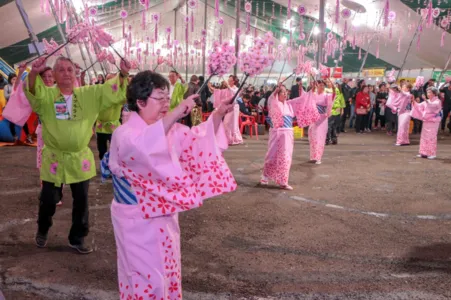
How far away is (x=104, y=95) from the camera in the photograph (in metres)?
3.61

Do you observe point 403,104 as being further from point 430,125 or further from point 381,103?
point 381,103

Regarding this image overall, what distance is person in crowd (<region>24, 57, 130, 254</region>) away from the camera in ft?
11.6

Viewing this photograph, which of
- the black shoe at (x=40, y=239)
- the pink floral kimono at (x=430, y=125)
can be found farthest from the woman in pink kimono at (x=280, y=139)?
the pink floral kimono at (x=430, y=125)

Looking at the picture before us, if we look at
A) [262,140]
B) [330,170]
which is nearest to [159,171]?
[330,170]

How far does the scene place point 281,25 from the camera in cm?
2134

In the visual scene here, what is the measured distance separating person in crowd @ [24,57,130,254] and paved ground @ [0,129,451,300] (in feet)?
2.24

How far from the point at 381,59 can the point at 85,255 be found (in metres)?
19.1

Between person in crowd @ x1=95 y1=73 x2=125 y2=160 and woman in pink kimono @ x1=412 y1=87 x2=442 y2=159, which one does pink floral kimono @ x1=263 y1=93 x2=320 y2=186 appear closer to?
person in crowd @ x1=95 y1=73 x2=125 y2=160

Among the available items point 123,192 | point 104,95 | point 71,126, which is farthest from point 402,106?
point 123,192

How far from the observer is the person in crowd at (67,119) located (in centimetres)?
354

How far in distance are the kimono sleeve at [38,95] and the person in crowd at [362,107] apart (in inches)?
552

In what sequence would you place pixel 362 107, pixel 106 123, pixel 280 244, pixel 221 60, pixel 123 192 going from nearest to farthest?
pixel 123 192 < pixel 221 60 < pixel 280 244 < pixel 106 123 < pixel 362 107

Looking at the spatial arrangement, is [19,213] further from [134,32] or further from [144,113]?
[134,32]

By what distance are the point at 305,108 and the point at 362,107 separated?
9415 mm
